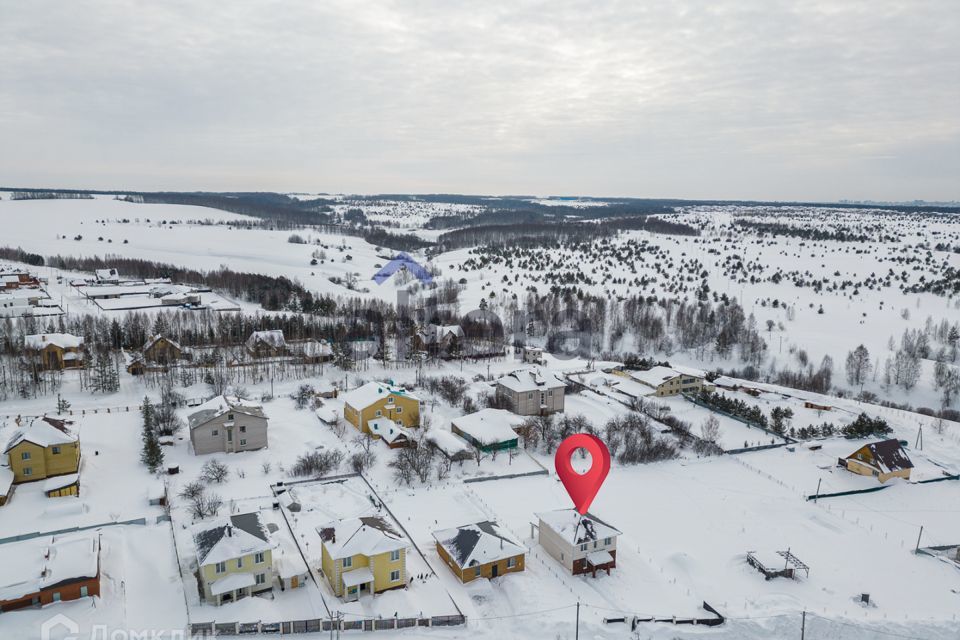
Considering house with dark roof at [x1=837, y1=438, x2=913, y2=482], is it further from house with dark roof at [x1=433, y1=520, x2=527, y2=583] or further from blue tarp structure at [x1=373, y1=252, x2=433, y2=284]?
blue tarp structure at [x1=373, y1=252, x2=433, y2=284]

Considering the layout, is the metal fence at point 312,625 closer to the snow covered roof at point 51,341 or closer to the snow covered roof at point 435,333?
the snow covered roof at point 435,333

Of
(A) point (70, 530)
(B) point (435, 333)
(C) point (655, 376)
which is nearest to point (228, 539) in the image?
(A) point (70, 530)

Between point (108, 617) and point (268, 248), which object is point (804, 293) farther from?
point (268, 248)

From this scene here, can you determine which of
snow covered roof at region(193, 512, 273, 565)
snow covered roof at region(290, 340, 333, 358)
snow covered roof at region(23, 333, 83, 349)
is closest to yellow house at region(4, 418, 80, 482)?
snow covered roof at region(193, 512, 273, 565)

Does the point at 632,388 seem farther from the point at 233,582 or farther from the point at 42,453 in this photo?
the point at 42,453

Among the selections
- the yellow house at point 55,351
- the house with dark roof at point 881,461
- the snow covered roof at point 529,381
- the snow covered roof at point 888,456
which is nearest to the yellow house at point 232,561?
the snow covered roof at point 529,381

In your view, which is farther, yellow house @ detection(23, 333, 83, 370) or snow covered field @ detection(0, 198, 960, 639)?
yellow house @ detection(23, 333, 83, 370)
